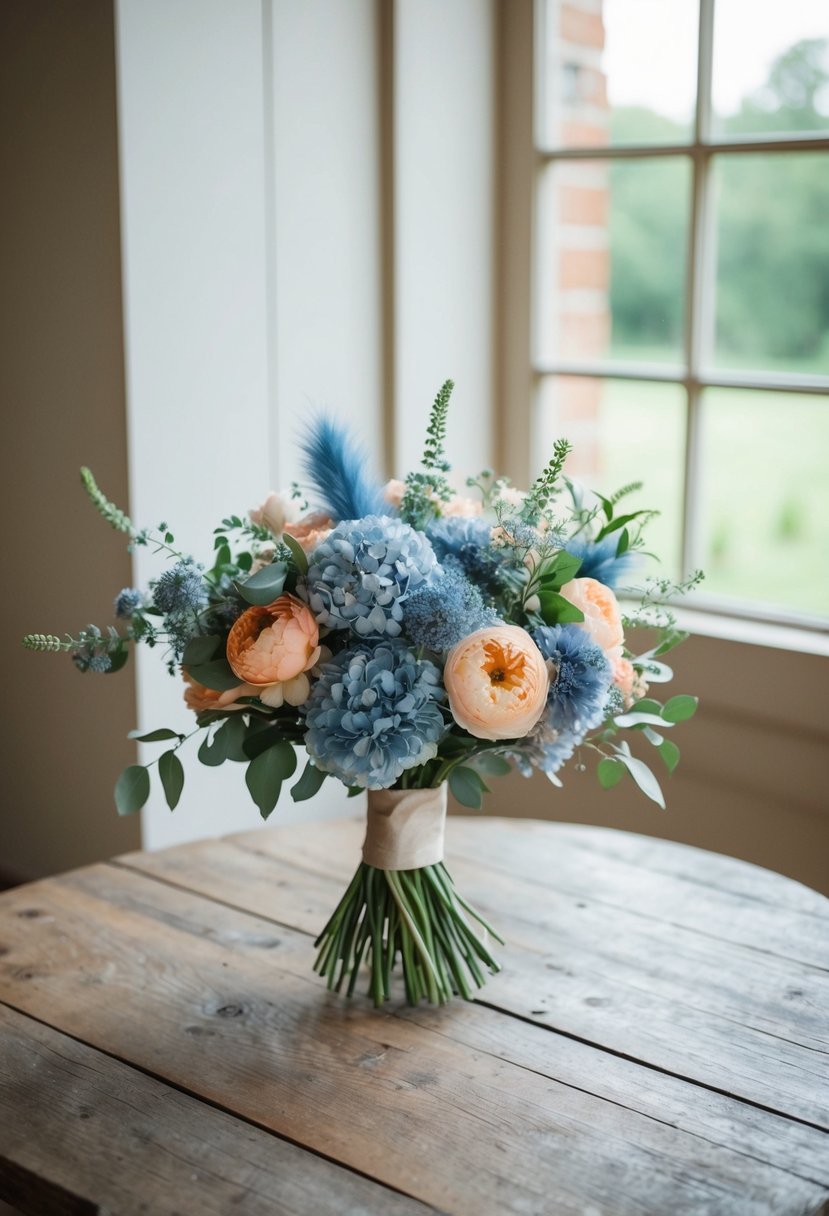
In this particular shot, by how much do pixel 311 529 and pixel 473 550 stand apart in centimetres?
16

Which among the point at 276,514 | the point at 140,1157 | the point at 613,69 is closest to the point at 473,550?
the point at 276,514

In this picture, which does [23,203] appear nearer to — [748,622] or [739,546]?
[748,622]

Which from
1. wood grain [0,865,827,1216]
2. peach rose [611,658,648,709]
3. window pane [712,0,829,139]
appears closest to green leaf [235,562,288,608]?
peach rose [611,658,648,709]

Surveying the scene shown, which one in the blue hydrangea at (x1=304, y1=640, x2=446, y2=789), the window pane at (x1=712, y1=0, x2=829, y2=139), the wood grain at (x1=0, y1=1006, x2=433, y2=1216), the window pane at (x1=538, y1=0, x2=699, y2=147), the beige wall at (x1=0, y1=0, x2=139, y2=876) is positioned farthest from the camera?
the window pane at (x1=538, y1=0, x2=699, y2=147)

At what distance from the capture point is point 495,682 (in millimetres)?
1125

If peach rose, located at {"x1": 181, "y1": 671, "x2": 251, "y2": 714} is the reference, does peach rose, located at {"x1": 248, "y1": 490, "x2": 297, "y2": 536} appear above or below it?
above

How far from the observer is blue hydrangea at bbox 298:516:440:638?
1133mm

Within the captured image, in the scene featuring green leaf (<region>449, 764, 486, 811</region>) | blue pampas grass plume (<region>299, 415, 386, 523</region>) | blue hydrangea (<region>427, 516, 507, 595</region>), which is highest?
blue pampas grass plume (<region>299, 415, 386, 523</region>)

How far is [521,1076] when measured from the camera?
1.19m

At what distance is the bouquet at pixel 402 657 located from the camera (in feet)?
3.70

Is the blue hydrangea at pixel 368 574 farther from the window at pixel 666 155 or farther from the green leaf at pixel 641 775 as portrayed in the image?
the window at pixel 666 155

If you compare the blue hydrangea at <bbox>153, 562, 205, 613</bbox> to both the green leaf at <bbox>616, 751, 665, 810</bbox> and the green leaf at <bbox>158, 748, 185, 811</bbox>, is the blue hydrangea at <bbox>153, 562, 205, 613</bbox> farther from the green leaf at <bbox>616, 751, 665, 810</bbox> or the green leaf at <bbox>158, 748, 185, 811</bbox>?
the green leaf at <bbox>616, 751, 665, 810</bbox>

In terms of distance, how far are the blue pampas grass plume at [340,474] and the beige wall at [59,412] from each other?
3.00ft

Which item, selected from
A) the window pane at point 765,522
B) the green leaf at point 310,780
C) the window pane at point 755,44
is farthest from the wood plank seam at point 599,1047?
the window pane at point 765,522
